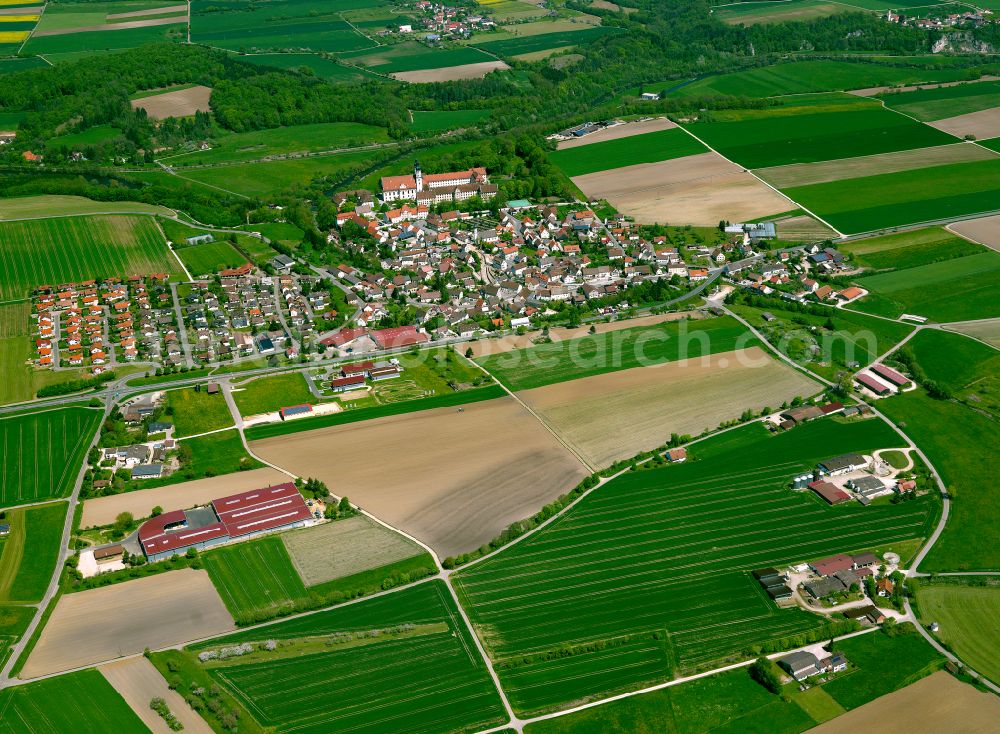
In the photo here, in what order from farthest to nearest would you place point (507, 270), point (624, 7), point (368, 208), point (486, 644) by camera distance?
1. point (624, 7)
2. point (368, 208)
3. point (507, 270)
4. point (486, 644)

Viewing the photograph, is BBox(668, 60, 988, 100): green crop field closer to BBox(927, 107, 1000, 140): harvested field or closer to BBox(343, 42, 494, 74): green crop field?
BBox(927, 107, 1000, 140): harvested field

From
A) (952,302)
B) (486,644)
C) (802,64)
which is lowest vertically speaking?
(486,644)

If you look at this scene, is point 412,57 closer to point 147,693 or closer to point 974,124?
point 974,124

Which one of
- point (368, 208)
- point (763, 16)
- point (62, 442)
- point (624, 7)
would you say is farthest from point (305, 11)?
point (62, 442)

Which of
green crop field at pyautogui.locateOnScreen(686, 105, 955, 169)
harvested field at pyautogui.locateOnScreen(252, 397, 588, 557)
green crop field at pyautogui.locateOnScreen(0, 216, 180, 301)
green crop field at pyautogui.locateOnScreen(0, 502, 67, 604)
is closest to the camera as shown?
green crop field at pyautogui.locateOnScreen(0, 502, 67, 604)

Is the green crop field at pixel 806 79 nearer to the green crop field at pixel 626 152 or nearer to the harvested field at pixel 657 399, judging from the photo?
the green crop field at pixel 626 152

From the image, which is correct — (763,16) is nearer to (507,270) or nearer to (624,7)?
(624,7)

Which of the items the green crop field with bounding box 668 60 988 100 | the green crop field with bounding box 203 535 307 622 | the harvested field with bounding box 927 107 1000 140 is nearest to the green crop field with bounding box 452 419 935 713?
the green crop field with bounding box 203 535 307 622
